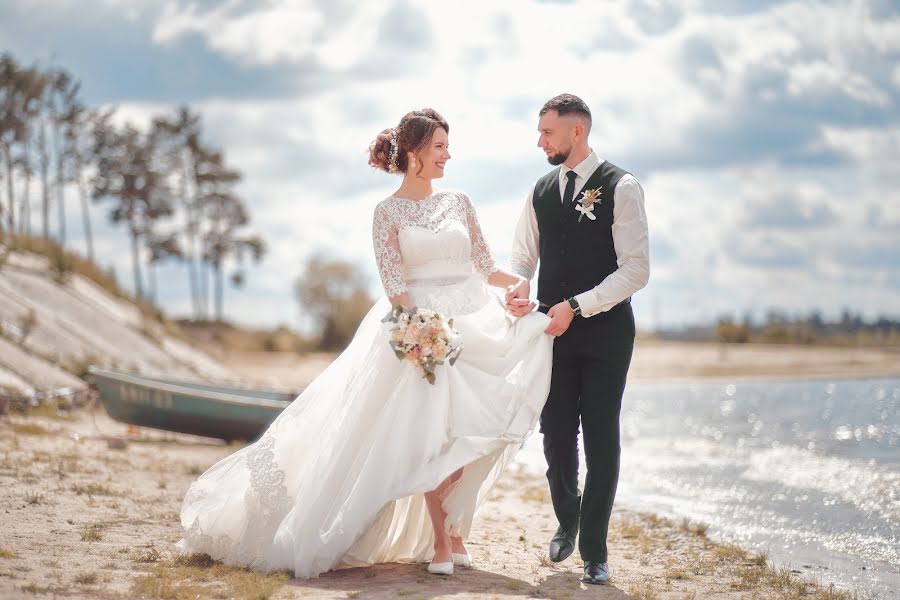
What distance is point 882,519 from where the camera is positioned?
906 cm

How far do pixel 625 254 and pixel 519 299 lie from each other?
2.26ft

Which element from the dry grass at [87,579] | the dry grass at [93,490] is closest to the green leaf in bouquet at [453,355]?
the dry grass at [87,579]

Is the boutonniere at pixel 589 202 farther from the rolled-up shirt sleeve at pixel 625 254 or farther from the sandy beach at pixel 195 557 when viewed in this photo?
the sandy beach at pixel 195 557

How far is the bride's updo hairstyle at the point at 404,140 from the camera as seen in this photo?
18.5 ft

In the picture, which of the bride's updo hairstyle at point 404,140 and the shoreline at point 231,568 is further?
the bride's updo hairstyle at point 404,140

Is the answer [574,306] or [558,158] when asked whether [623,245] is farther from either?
[558,158]

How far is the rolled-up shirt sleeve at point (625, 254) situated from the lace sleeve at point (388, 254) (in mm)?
1070

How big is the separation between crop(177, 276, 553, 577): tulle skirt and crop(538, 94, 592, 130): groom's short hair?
1.16 metres

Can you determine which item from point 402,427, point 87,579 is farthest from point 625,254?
point 87,579

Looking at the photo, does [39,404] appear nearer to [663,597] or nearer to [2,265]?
[2,265]

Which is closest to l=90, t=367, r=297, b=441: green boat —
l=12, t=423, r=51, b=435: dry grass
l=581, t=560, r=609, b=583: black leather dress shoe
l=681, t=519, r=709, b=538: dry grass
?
l=12, t=423, r=51, b=435: dry grass

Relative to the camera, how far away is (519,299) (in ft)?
18.8

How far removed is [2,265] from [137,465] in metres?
12.3

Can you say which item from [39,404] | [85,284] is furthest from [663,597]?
[85,284]
